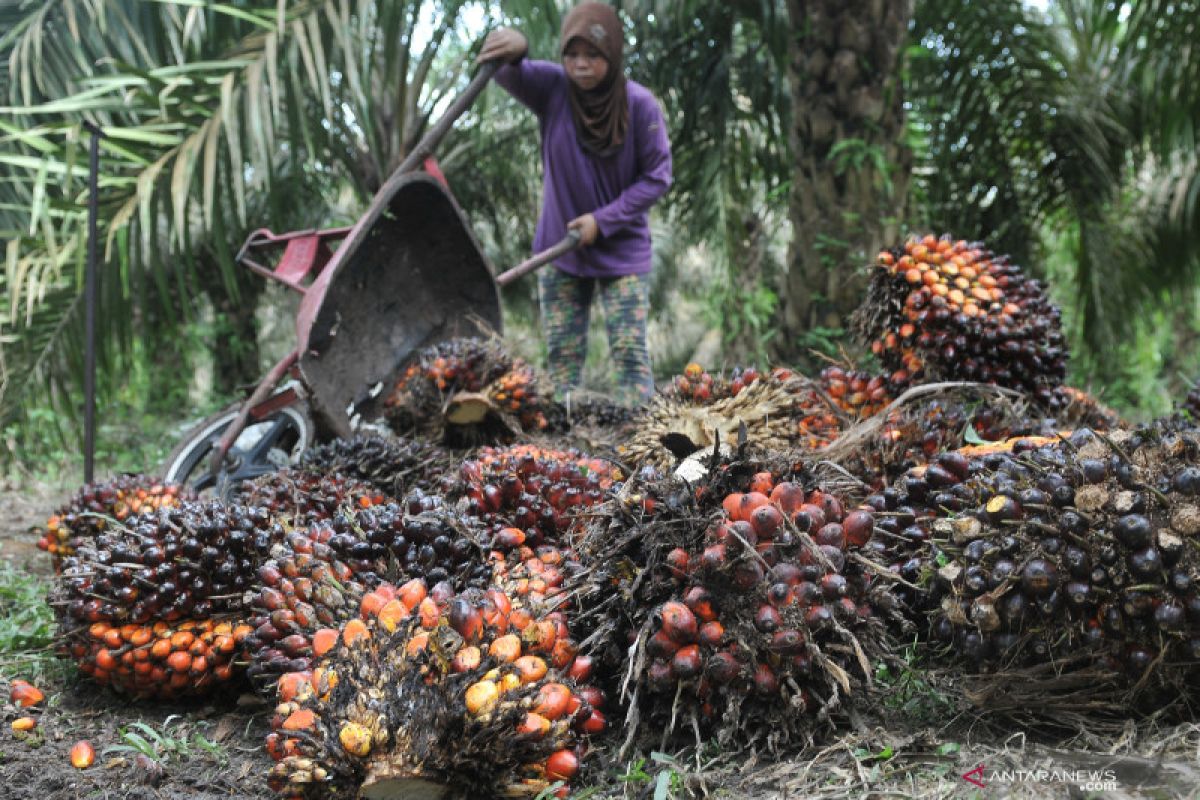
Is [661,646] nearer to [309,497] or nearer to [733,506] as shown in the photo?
[733,506]

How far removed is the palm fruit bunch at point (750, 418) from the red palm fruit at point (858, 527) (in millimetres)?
780

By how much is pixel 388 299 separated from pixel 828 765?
113 inches

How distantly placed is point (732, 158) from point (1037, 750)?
251 inches

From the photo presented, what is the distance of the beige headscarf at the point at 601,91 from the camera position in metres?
4.07

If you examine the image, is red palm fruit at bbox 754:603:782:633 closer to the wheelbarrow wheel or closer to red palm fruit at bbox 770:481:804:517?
red palm fruit at bbox 770:481:804:517

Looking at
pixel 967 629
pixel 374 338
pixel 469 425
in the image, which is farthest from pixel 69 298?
pixel 967 629

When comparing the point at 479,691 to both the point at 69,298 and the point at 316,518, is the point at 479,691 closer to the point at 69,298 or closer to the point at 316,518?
the point at 316,518

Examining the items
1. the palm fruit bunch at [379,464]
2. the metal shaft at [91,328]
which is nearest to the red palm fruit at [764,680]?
the palm fruit bunch at [379,464]

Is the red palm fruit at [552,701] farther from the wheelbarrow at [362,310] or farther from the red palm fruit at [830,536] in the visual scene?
the wheelbarrow at [362,310]

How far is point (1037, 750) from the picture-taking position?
1.36 m

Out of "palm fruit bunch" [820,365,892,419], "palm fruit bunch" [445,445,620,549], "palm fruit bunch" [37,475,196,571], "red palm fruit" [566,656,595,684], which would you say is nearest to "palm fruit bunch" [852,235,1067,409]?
"palm fruit bunch" [820,365,892,419]

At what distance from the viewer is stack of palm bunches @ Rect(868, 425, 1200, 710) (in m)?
1.32

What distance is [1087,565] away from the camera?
4.43 feet

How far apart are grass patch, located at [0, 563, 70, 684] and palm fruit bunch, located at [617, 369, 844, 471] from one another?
1532 mm
